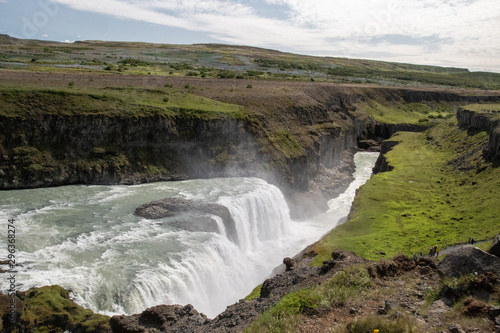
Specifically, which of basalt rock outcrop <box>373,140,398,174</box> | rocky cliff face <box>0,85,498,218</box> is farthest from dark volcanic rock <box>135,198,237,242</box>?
basalt rock outcrop <box>373,140,398,174</box>

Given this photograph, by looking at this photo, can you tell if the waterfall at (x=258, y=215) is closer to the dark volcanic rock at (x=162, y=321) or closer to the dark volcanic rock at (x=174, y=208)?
the dark volcanic rock at (x=174, y=208)

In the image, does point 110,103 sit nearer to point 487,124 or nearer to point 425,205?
point 425,205

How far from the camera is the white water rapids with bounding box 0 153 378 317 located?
22125 mm

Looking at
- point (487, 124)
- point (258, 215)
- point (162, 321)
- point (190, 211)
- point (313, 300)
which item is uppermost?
point (487, 124)

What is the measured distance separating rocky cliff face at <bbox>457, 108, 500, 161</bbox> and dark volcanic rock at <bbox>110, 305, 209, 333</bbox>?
1935 inches

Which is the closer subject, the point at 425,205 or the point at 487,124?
the point at 425,205

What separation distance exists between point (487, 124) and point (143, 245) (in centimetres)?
6062

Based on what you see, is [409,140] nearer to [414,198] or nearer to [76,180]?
[414,198]

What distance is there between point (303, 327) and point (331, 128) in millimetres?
60117

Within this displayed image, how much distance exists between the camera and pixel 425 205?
4525 centimetres

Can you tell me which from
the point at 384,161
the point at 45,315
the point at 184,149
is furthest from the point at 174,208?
the point at 384,161

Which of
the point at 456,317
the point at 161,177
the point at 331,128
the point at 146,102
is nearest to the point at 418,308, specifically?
the point at 456,317

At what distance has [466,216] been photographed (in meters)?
39.4

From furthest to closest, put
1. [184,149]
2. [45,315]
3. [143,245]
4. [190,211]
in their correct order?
[184,149] < [190,211] < [143,245] < [45,315]
